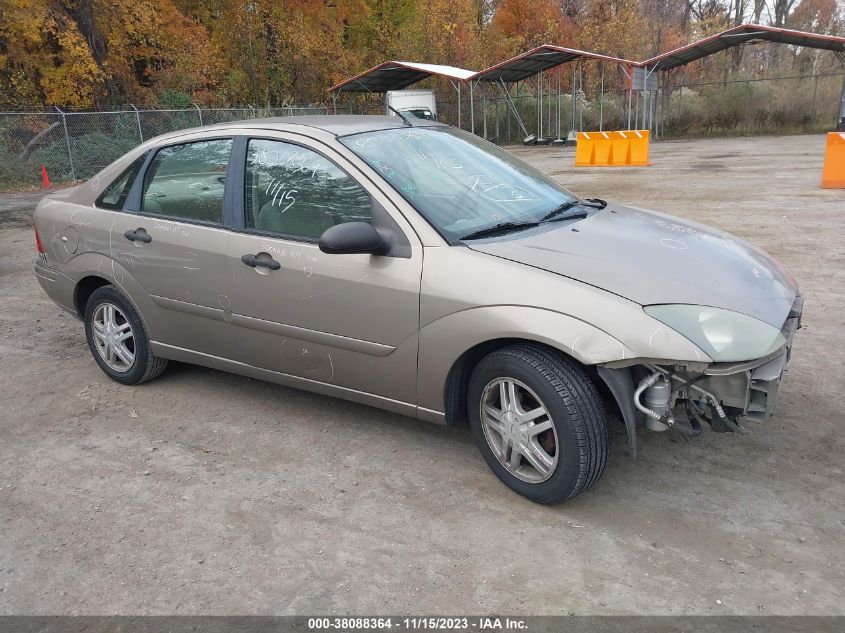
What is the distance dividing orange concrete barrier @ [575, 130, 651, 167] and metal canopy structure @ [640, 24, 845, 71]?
23.0 feet

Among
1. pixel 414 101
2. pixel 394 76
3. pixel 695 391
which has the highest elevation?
pixel 394 76

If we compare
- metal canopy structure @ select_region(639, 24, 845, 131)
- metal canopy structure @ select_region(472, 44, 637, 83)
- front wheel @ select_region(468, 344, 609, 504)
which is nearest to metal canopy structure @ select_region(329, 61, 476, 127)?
metal canopy structure @ select_region(472, 44, 637, 83)

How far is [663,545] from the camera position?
286 centimetres

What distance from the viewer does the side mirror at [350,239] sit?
10.7ft

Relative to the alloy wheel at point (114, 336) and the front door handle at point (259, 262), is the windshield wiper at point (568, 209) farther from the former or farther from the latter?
the alloy wheel at point (114, 336)

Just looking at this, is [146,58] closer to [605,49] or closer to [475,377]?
[605,49]

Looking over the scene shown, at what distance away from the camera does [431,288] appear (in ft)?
10.6

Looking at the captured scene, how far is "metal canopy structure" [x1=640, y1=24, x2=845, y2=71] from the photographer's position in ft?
76.7

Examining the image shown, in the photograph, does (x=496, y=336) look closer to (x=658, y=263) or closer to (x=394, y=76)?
(x=658, y=263)

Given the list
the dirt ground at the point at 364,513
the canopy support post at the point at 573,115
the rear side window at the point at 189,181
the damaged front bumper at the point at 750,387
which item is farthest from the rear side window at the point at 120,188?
the canopy support post at the point at 573,115

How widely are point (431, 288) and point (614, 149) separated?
59.9 feet

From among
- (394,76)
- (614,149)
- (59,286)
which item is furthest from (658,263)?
(394,76)

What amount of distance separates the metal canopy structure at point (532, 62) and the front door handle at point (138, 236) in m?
23.5

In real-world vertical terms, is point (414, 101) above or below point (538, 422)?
above
